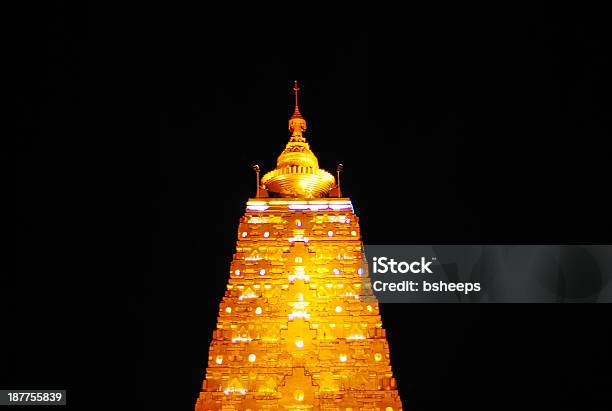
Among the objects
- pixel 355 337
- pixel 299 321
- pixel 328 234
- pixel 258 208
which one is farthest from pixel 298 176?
pixel 355 337

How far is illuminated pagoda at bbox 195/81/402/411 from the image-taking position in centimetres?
1716

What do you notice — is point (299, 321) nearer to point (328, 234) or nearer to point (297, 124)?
point (328, 234)

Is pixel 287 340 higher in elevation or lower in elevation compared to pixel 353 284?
lower

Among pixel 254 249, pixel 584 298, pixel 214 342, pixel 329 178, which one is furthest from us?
pixel 329 178

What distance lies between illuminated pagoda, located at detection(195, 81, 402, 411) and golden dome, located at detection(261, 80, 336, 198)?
0.40m

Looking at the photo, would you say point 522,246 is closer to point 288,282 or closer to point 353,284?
point 353,284

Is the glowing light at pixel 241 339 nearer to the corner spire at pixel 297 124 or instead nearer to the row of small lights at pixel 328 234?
the row of small lights at pixel 328 234

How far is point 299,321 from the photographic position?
714 inches

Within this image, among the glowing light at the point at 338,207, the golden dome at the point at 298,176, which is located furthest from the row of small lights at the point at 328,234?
the golden dome at the point at 298,176

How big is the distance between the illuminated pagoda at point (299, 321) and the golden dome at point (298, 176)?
40 centimetres

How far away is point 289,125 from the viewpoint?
72.1 ft

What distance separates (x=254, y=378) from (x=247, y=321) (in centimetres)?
145

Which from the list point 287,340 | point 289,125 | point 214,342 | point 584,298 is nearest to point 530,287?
point 584,298

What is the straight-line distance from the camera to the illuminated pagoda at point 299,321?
1716 cm
